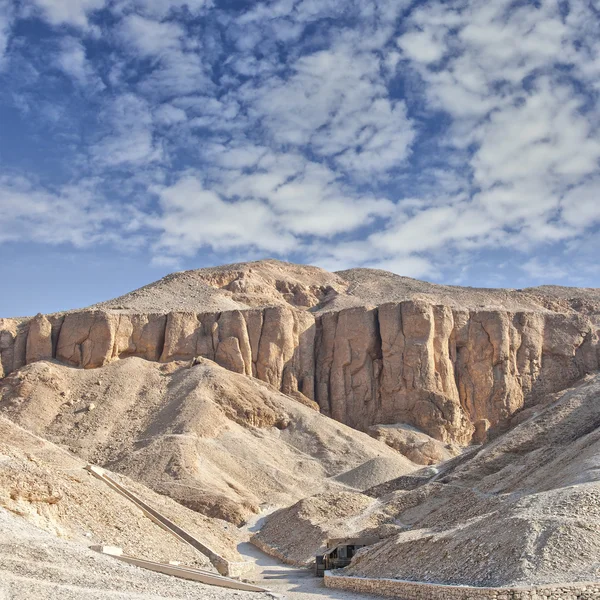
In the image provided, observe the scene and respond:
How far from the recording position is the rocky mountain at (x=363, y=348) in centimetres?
7375

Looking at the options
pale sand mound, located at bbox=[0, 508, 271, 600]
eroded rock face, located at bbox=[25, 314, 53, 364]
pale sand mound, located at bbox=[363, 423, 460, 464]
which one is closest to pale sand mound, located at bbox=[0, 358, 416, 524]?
pale sand mound, located at bbox=[363, 423, 460, 464]

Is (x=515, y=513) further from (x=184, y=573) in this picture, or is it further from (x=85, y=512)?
(x=85, y=512)

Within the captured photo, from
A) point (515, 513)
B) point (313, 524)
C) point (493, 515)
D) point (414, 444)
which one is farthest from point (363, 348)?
point (515, 513)

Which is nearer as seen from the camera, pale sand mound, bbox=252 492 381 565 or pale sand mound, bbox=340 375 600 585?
pale sand mound, bbox=340 375 600 585

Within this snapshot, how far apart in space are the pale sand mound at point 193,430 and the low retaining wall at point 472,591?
2441 centimetres

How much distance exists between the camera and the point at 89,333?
2854 inches

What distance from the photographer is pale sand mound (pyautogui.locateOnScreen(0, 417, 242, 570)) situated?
25.1 m

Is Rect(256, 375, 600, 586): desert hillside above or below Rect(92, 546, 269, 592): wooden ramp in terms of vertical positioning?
above

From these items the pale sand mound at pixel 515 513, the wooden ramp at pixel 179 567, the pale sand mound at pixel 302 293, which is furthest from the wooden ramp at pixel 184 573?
the pale sand mound at pixel 302 293

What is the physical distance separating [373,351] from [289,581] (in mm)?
48069

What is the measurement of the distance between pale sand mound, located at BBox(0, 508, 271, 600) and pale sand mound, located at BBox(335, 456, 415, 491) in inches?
1346

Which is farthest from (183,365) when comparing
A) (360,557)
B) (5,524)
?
(5,524)

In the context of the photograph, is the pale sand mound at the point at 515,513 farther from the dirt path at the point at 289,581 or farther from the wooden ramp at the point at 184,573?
the wooden ramp at the point at 184,573

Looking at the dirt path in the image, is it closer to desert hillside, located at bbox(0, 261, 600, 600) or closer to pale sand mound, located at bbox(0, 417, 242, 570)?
desert hillside, located at bbox(0, 261, 600, 600)
